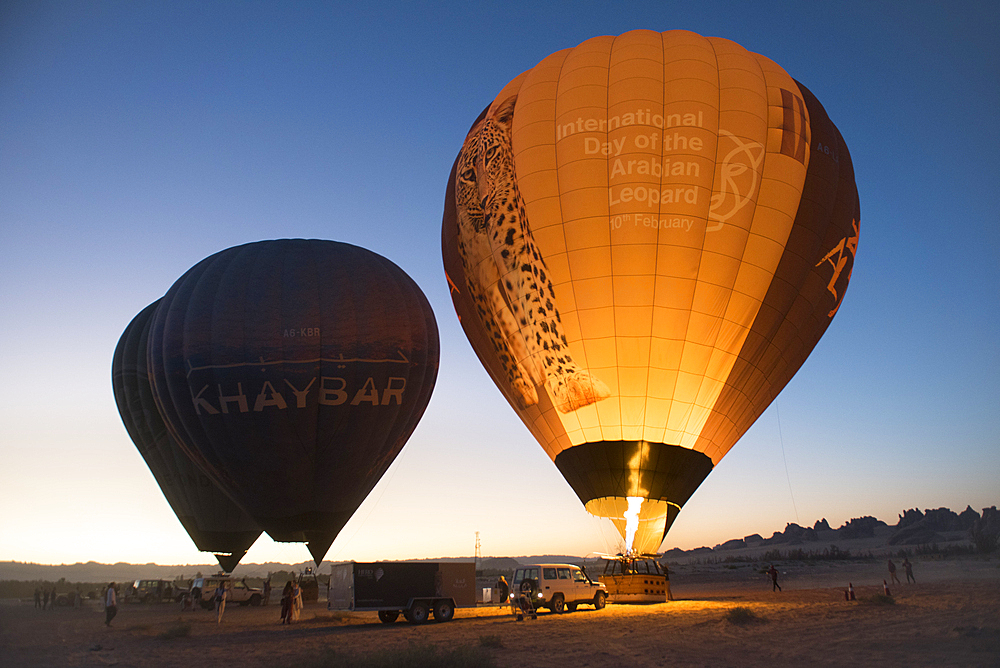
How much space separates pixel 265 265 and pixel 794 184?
1457cm

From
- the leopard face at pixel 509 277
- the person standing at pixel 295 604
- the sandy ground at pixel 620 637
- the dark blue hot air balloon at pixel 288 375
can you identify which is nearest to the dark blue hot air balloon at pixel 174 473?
the dark blue hot air balloon at pixel 288 375

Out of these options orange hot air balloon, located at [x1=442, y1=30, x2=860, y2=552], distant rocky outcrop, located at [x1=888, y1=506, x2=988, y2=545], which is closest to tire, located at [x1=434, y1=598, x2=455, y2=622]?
orange hot air balloon, located at [x1=442, y1=30, x2=860, y2=552]

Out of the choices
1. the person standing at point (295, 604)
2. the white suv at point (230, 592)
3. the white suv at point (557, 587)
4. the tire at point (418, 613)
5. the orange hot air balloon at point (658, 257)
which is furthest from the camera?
the white suv at point (230, 592)

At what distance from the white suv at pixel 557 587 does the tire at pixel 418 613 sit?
233 centimetres

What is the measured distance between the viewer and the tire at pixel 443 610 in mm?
18609

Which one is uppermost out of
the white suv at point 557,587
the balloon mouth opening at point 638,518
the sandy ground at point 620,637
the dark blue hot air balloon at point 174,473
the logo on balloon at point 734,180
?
the logo on balloon at point 734,180

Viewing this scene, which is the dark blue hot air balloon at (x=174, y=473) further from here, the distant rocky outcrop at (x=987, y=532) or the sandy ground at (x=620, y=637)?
the distant rocky outcrop at (x=987, y=532)

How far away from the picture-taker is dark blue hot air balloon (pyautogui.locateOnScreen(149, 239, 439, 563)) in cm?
2014

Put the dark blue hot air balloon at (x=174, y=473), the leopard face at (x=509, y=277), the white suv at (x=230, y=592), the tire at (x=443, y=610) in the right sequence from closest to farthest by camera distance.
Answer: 1. the leopard face at (x=509, y=277)
2. the tire at (x=443, y=610)
3. the dark blue hot air balloon at (x=174, y=473)
4. the white suv at (x=230, y=592)

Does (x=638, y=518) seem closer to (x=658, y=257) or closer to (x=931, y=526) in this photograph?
(x=658, y=257)

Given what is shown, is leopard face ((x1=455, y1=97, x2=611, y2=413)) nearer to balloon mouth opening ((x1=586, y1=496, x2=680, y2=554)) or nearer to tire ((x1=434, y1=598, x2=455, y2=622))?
balloon mouth opening ((x1=586, y1=496, x2=680, y2=554))

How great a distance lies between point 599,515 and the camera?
18359mm

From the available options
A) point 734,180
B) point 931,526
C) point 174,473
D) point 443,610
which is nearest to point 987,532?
point 931,526

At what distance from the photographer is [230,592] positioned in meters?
29.0
